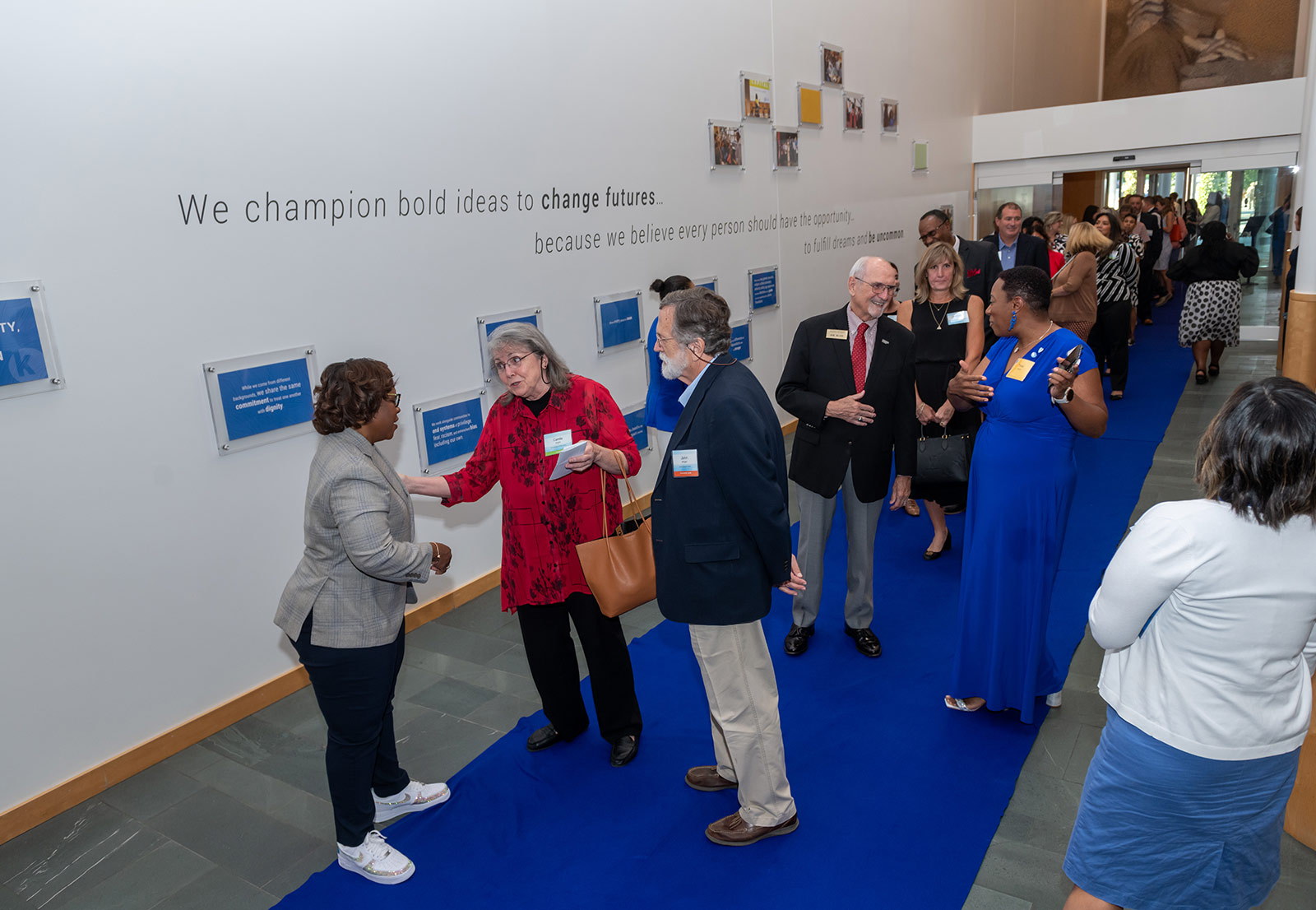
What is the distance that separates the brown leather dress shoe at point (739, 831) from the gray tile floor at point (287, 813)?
595 mm

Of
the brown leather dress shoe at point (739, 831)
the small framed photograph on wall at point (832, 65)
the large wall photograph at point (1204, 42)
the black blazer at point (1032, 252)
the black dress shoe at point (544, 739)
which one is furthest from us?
the large wall photograph at point (1204, 42)

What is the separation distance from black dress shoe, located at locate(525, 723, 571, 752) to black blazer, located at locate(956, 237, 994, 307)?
3.98 meters

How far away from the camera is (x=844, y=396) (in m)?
3.75

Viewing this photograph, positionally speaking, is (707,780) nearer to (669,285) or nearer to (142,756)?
(142,756)

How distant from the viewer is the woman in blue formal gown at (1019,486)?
305cm

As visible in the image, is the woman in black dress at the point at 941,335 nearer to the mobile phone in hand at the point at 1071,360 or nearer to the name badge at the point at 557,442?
the mobile phone in hand at the point at 1071,360

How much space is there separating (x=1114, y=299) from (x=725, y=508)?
7286mm

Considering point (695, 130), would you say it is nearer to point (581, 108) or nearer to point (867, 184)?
point (581, 108)

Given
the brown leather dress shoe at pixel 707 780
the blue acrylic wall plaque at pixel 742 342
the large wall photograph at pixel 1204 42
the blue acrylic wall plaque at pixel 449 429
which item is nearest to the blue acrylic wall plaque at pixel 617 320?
the blue acrylic wall plaque at pixel 449 429

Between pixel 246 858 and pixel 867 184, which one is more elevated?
pixel 867 184

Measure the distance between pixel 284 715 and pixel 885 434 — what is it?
2.93 m

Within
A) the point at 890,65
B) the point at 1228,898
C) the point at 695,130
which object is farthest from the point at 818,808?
the point at 890,65

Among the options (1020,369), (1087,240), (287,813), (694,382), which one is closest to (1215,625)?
(694,382)

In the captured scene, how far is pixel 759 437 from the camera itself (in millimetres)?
2469
